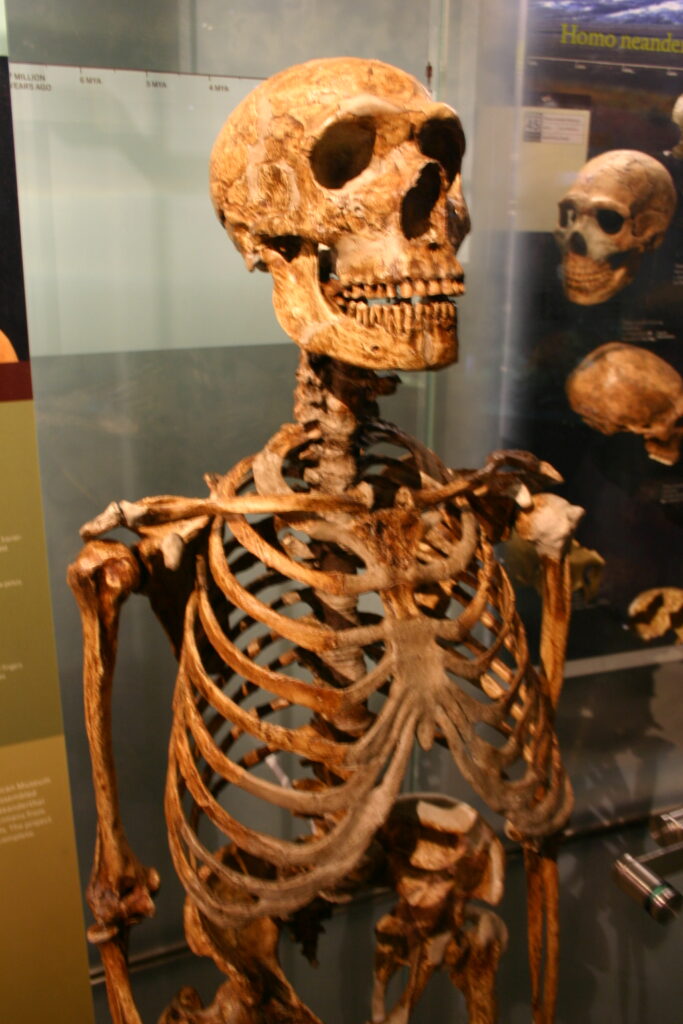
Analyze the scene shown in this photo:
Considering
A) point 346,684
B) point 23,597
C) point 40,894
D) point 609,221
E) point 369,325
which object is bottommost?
point 40,894

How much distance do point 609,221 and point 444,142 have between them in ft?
4.19

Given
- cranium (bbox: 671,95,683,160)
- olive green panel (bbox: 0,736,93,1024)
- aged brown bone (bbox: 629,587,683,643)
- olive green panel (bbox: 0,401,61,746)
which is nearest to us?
olive green panel (bbox: 0,401,61,746)

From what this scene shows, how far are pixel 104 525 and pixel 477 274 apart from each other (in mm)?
1263

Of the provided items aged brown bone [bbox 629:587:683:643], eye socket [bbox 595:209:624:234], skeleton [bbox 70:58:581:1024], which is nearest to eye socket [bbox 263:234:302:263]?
skeleton [bbox 70:58:581:1024]

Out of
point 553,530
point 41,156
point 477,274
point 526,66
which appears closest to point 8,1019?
point 553,530

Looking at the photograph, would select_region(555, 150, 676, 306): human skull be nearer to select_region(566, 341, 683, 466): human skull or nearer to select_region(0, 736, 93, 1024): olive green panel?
select_region(566, 341, 683, 466): human skull

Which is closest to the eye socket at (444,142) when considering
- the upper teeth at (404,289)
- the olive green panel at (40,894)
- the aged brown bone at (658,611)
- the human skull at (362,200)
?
the human skull at (362,200)

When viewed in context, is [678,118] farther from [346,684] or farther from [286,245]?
[346,684]

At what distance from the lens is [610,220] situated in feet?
7.56

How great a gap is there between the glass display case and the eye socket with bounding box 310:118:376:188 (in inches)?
25.5

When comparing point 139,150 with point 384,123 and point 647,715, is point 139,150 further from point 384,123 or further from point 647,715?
point 647,715

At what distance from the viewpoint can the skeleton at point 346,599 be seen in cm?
113

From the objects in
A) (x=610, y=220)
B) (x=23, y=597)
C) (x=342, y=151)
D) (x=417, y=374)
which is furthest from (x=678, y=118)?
(x=23, y=597)

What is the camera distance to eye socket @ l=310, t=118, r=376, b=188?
3.65 feet
